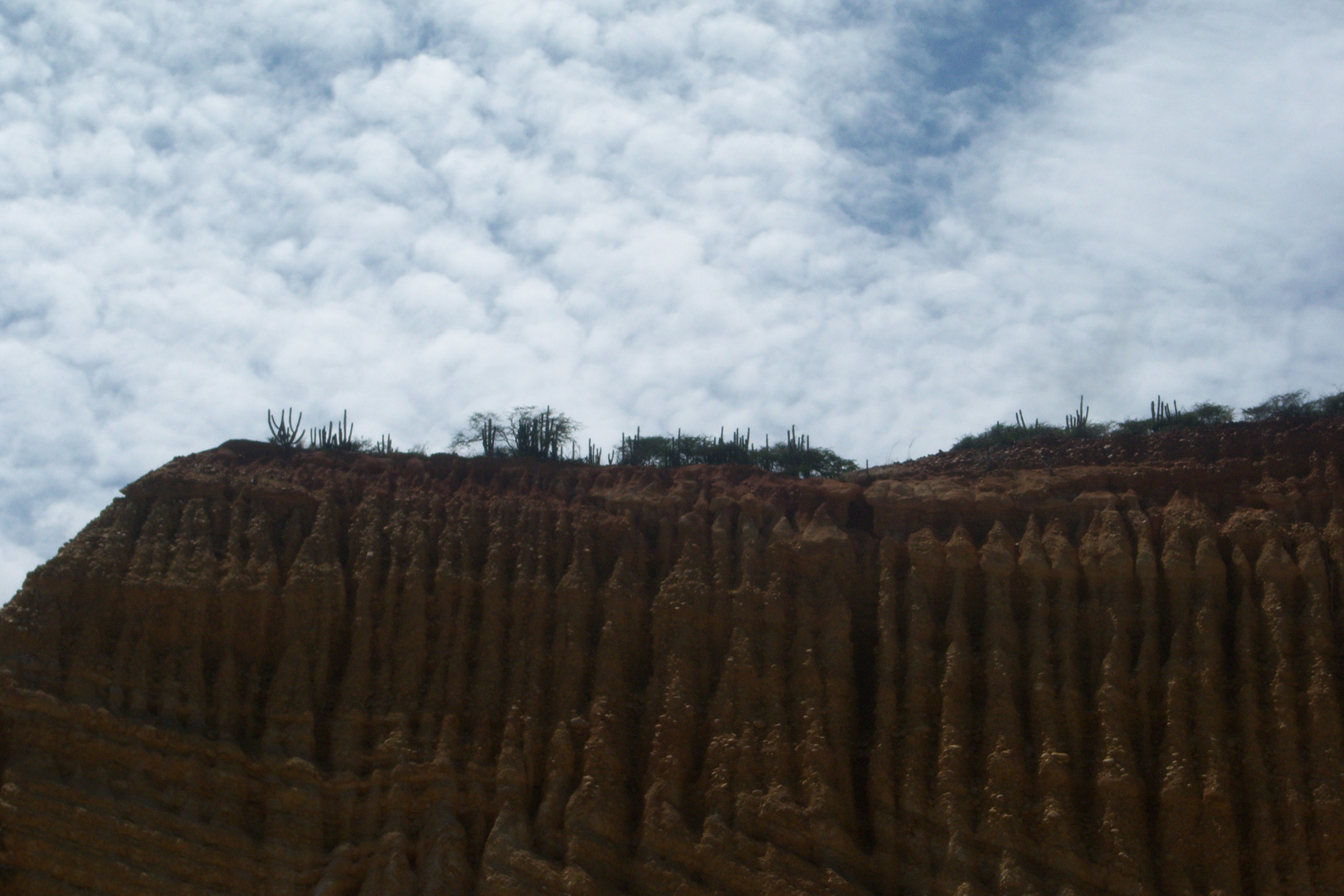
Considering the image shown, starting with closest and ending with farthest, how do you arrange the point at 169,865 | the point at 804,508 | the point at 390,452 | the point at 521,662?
1. the point at 169,865
2. the point at 521,662
3. the point at 804,508
4. the point at 390,452

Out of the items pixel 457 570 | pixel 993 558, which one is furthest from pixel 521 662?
pixel 993 558

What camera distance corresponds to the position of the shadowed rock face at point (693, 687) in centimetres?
2270

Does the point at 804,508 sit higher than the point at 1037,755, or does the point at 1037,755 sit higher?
the point at 804,508

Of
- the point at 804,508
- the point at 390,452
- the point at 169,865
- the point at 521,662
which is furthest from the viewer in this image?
the point at 390,452

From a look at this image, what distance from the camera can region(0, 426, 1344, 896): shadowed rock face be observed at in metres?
22.7

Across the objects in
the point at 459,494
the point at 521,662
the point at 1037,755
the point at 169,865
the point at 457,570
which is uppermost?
the point at 459,494

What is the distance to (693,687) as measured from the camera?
85.0ft

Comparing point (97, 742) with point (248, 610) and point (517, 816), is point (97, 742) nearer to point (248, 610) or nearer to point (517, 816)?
point (248, 610)

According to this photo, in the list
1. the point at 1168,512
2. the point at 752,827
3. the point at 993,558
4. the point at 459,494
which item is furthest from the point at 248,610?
the point at 1168,512

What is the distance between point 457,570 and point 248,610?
4376 mm

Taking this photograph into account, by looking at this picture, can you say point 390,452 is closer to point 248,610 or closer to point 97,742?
point 248,610

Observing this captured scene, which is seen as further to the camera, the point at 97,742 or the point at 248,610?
the point at 248,610

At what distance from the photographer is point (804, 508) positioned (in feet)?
95.6

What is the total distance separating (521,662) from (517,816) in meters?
3.55
